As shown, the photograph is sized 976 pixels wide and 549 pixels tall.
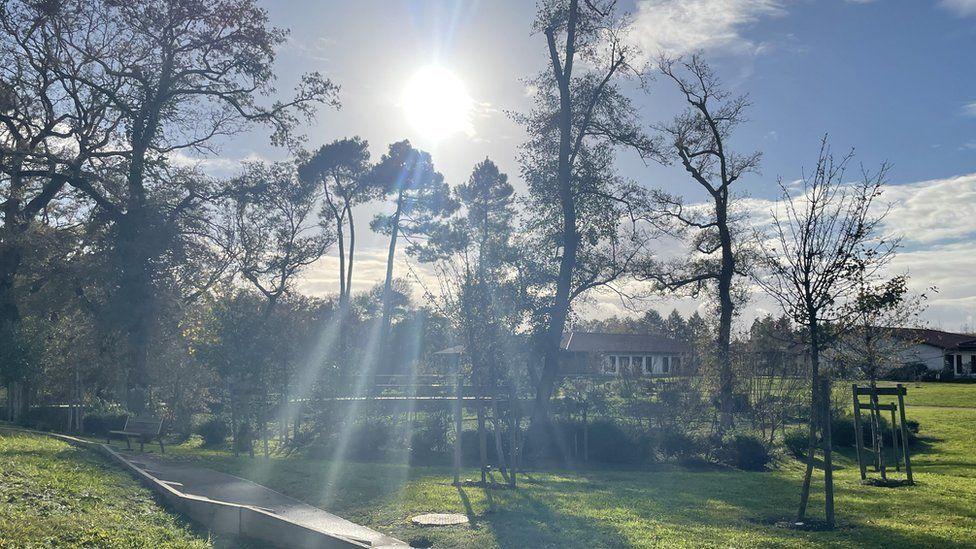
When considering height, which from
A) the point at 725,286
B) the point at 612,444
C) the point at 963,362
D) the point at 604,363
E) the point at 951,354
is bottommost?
the point at 612,444

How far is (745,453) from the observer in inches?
802

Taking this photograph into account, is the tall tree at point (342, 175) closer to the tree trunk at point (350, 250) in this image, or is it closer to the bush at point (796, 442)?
the tree trunk at point (350, 250)

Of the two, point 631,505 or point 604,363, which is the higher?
point 604,363

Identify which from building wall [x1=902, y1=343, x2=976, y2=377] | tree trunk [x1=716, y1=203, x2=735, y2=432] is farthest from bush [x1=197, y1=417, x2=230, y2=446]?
building wall [x1=902, y1=343, x2=976, y2=377]

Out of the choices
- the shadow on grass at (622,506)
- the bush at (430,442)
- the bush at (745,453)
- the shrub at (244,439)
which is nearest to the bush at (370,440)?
the bush at (430,442)

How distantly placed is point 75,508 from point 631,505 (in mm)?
8319

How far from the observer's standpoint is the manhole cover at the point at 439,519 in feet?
33.7

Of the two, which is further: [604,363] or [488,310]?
[604,363]

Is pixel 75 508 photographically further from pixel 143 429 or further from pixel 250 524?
pixel 143 429

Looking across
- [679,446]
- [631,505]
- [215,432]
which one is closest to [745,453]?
[679,446]

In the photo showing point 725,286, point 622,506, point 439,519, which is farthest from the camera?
point 725,286

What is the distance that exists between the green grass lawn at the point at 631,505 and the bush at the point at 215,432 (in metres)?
7.59

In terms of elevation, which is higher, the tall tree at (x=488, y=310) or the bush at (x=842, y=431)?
the tall tree at (x=488, y=310)

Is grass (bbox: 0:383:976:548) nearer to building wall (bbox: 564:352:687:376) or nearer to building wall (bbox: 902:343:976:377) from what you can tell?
building wall (bbox: 564:352:687:376)
